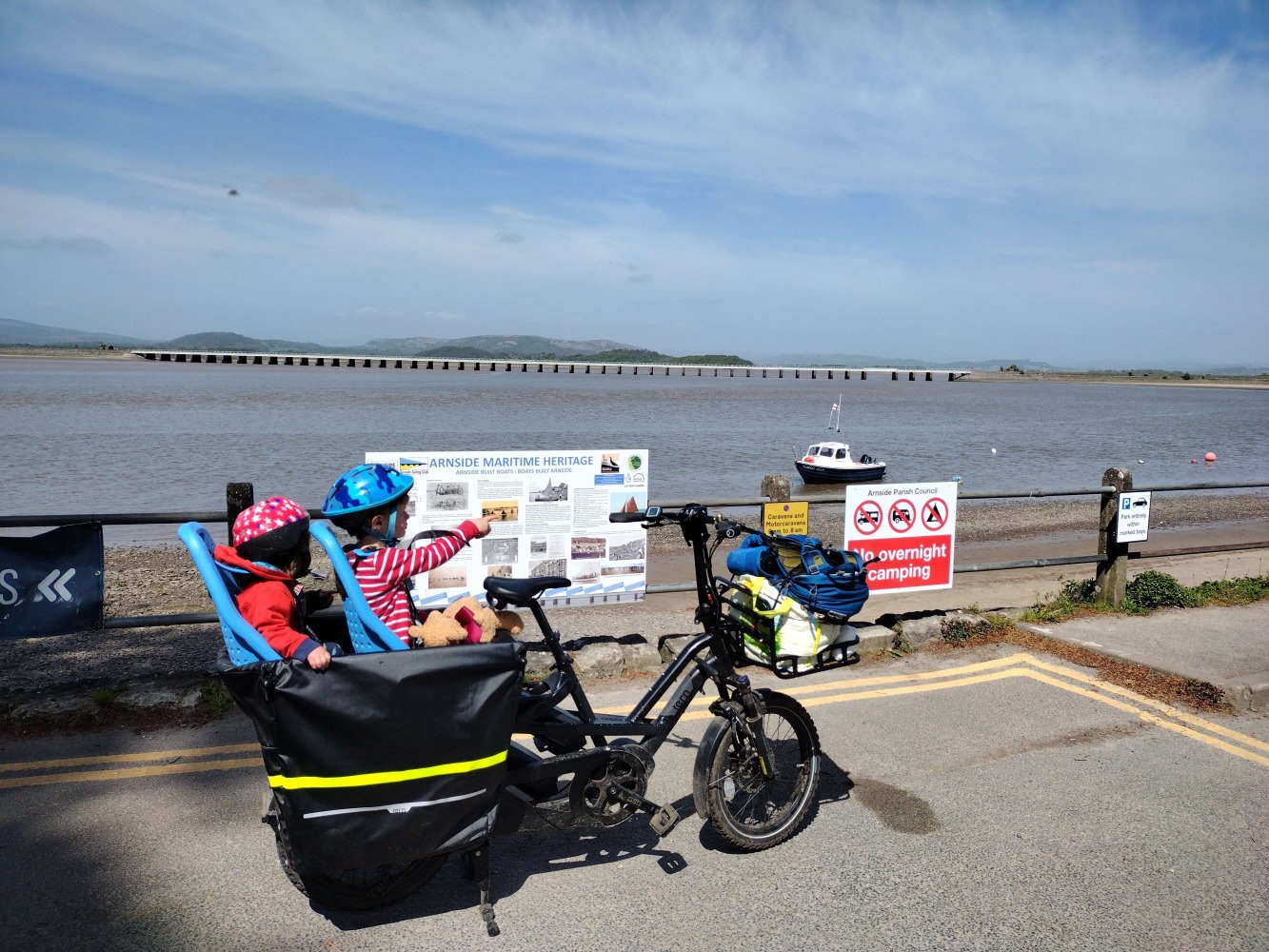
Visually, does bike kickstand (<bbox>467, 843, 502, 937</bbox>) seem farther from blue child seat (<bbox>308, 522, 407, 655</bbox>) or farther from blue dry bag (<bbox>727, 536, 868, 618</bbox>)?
blue dry bag (<bbox>727, 536, 868, 618</bbox>)

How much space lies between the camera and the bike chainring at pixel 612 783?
3832mm

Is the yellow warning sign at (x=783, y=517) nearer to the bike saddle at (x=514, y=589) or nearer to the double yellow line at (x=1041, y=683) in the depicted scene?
the double yellow line at (x=1041, y=683)

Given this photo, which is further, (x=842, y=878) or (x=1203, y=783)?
(x=1203, y=783)

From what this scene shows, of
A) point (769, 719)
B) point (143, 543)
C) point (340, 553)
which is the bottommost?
point (143, 543)

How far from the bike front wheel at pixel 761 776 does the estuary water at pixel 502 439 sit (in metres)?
16.9

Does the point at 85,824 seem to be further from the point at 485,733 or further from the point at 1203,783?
the point at 1203,783

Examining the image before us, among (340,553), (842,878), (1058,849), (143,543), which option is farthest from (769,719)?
(143,543)

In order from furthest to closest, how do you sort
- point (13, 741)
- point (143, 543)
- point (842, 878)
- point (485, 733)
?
point (143, 543) < point (13, 741) < point (842, 878) < point (485, 733)

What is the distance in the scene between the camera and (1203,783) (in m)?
5.01

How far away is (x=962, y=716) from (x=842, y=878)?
2.30 metres

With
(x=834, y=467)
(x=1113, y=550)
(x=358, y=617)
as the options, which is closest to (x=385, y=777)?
(x=358, y=617)

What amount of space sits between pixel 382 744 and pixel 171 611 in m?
8.80

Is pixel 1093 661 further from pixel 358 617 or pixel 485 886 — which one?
pixel 358 617

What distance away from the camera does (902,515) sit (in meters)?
7.73
